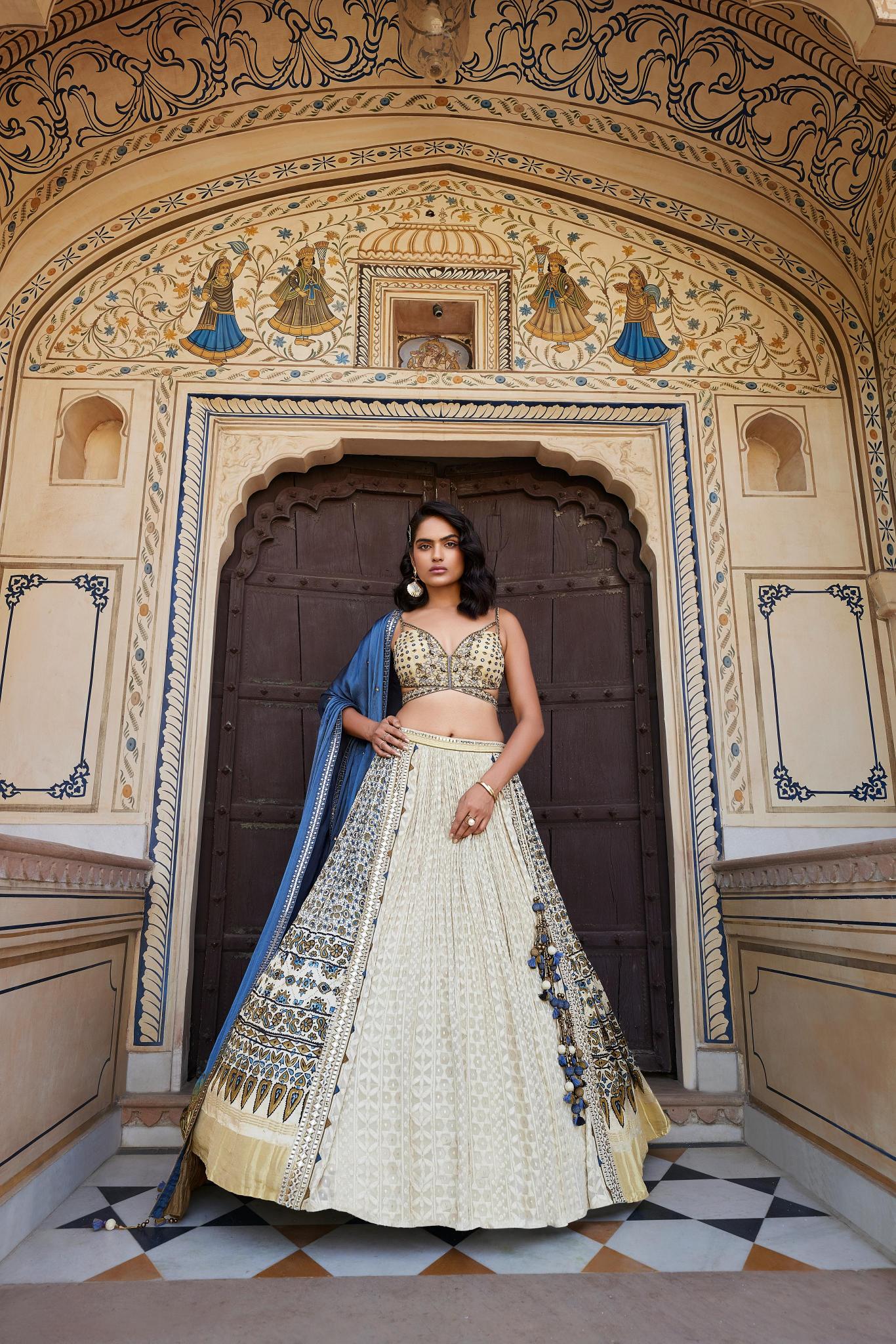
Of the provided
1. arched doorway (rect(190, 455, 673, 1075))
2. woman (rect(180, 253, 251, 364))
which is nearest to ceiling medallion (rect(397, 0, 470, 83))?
woman (rect(180, 253, 251, 364))

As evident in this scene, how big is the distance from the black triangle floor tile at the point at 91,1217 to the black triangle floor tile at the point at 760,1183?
179 centimetres

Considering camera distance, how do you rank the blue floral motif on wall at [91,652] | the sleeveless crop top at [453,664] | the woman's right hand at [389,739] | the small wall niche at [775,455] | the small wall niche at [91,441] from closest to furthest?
the woman's right hand at [389,739]
the sleeveless crop top at [453,664]
the blue floral motif on wall at [91,652]
the small wall niche at [91,441]
the small wall niche at [775,455]

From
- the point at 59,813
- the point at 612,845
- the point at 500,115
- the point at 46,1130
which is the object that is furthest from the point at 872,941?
the point at 500,115

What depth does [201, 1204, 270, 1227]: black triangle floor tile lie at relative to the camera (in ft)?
7.72

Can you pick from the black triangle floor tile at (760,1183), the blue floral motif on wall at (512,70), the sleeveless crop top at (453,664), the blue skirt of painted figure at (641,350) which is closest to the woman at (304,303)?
the blue floral motif on wall at (512,70)

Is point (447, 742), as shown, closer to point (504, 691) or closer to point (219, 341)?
point (504, 691)

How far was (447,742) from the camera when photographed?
276 cm

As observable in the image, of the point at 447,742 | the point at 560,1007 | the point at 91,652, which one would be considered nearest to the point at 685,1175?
the point at 560,1007

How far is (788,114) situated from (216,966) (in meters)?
4.25

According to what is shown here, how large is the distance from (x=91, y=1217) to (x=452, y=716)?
1.69 m

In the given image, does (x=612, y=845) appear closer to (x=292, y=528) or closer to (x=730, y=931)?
(x=730, y=931)

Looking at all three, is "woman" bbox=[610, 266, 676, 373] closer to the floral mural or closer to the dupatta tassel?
the floral mural

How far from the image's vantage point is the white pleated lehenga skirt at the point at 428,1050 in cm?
216

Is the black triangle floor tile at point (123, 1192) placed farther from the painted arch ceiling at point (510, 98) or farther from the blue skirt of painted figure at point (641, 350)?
the blue skirt of painted figure at point (641, 350)
